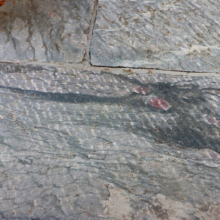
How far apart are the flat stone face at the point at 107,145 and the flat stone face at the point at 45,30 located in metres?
0.08

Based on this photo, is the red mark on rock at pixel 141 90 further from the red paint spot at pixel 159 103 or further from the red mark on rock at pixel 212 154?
the red mark on rock at pixel 212 154

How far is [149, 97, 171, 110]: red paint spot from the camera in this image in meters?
0.97

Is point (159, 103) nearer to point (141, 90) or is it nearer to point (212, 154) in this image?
point (141, 90)

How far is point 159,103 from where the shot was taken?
3.19 feet

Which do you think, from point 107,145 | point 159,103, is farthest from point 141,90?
point 107,145

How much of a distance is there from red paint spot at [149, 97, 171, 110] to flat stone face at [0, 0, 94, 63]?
0.38 meters

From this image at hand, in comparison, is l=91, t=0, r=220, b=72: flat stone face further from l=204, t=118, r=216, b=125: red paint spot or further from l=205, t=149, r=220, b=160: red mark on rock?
l=205, t=149, r=220, b=160: red mark on rock

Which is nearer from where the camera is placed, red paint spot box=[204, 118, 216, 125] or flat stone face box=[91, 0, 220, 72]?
Answer: red paint spot box=[204, 118, 216, 125]

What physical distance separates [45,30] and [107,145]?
63 cm

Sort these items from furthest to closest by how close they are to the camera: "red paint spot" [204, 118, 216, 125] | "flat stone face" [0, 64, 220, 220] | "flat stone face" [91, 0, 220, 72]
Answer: "flat stone face" [91, 0, 220, 72]
"red paint spot" [204, 118, 216, 125]
"flat stone face" [0, 64, 220, 220]

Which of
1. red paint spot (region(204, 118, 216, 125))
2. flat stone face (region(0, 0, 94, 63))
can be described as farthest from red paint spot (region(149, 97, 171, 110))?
flat stone face (region(0, 0, 94, 63))

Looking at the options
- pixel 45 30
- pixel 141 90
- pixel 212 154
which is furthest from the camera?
pixel 45 30

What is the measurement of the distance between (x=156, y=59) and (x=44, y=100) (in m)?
0.52

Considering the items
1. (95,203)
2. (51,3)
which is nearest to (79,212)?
(95,203)
